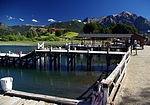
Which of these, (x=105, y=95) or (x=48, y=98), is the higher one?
(x=105, y=95)

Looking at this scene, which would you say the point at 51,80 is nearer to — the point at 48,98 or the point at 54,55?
the point at 54,55

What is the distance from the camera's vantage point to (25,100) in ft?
21.7

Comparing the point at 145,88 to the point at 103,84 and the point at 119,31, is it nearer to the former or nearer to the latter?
the point at 103,84

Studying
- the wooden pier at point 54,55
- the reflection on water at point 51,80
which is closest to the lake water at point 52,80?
the reflection on water at point 51,80

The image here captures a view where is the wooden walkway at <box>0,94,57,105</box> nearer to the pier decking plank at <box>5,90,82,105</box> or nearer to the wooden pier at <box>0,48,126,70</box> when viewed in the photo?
the pier decking plank at <box>5,90,82,105</box>

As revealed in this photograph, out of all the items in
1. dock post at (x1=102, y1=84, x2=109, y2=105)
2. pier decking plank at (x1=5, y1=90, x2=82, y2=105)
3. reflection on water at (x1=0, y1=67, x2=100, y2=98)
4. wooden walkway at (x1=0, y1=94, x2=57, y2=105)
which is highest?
dock post at (x1=102, y1=84, x2=109, y2=105)

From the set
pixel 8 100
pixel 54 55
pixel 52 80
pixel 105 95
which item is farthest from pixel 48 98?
pixel 54 55

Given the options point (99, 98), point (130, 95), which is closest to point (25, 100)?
point (99, 98)

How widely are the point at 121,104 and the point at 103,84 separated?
1336 mm

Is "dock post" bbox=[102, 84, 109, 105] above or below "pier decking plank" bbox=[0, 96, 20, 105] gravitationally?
above

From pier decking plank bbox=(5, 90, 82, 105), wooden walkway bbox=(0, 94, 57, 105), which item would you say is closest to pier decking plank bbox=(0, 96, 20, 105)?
wooden walkway bbox=(0, 94, 57, 105)

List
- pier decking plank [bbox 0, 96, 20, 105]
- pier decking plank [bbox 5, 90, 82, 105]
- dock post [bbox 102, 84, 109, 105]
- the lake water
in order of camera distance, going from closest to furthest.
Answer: dock post [bbox 102, 84, 109, 105] → pier decking plank [bbox 5, 90, 82, 105] → pier decking plank [bbox 0, 96, 20, 105] → the lake water

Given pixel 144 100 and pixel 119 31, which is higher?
pixel 119 31

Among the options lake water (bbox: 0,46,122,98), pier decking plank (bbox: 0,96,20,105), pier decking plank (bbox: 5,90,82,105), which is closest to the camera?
pier decking plank (bbox: 5,90,82,105)
